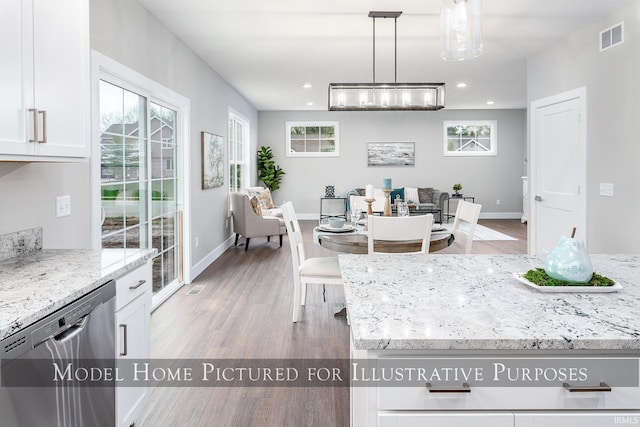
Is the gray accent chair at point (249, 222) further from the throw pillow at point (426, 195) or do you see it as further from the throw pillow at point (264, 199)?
the throw pillow at point (426, 195)

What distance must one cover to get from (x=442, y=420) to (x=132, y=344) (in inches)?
58.0

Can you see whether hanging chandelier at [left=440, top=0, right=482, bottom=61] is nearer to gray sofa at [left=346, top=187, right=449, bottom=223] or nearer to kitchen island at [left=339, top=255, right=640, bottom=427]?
kitchen island at [left=339, top=255, right=640, bottom=427]

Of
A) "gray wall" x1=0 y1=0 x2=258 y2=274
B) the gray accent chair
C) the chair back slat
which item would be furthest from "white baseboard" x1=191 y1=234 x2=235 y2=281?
the chair back slat

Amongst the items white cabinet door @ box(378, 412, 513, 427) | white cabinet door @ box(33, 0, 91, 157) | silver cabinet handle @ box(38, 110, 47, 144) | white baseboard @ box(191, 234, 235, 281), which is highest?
white cabinet door @ box(33, 0, 91, 157)

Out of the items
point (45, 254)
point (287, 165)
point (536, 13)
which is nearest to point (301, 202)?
point (287, 165)

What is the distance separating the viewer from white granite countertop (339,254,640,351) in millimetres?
1007

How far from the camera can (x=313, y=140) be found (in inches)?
425

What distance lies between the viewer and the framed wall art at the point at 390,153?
1074 cm

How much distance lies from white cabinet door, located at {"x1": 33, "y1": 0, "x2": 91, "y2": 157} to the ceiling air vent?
4.14 meters

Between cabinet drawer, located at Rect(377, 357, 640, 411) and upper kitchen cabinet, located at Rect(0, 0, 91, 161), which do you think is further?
upper kitchen cabinet, located at Rect(0, 0, 91, 161)

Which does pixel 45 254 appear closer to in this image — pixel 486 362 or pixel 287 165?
pixel 486 362

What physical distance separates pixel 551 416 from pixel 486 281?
58cm

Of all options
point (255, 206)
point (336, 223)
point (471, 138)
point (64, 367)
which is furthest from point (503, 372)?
point (471, 138)

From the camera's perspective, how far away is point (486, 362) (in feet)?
3.36
